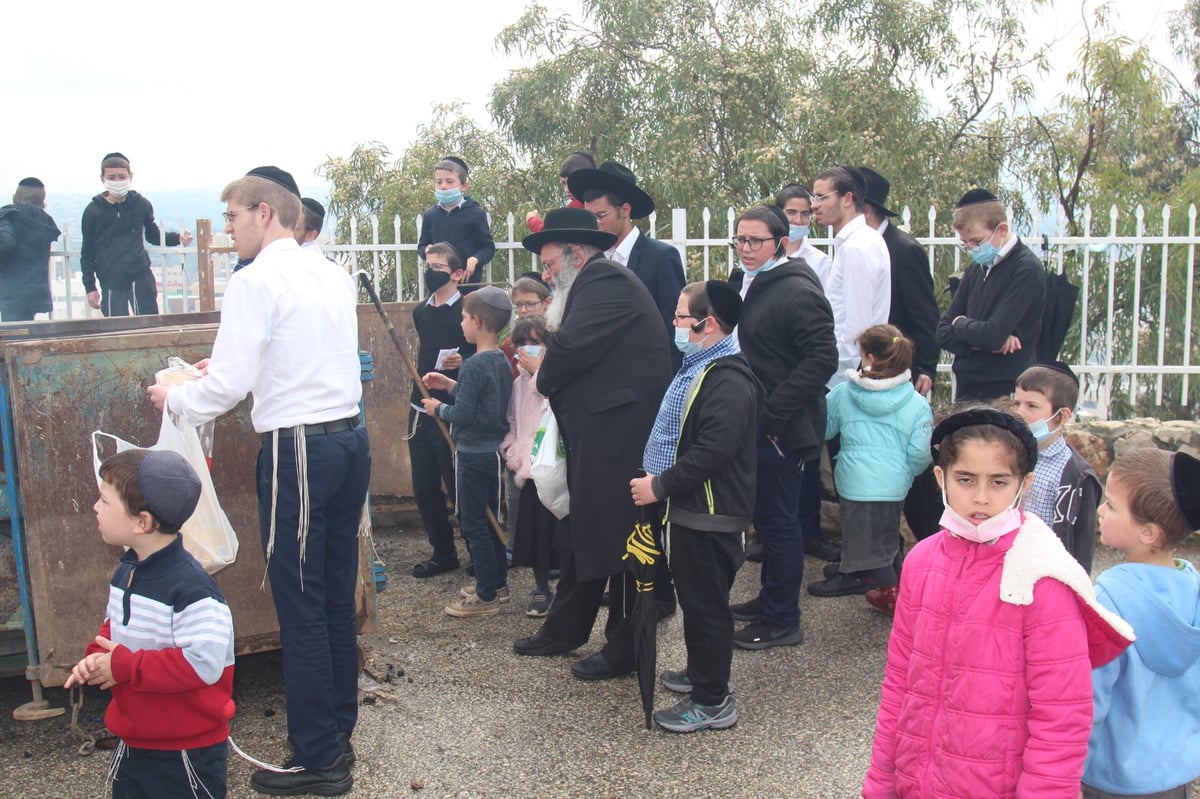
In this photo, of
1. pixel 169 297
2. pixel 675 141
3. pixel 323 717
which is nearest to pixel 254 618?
pixel 323 717

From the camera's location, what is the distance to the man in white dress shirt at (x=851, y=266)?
591 cm

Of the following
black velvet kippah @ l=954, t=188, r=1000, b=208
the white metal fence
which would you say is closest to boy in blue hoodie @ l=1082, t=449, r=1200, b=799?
black velvet kippah @ l=954, t=188, r=1000, b=208

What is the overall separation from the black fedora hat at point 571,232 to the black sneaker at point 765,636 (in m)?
1.85

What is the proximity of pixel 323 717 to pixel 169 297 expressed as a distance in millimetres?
6648

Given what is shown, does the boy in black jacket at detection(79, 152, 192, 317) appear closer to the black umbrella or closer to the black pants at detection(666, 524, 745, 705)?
the black umbrella

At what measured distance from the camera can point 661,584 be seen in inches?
207

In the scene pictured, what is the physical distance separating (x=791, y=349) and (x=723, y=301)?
107 centimetres

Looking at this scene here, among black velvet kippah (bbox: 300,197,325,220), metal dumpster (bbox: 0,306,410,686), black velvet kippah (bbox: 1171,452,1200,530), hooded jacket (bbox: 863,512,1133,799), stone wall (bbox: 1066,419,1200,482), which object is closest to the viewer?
hooded jacket (bbox: 863,512,1133,799)

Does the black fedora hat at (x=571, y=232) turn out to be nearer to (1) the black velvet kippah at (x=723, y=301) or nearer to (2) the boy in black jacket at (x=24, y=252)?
(1) the black velvet kippah at (x=723, y=301)

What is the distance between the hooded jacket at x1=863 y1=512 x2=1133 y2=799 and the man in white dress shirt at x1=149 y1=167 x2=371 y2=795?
2.01 metres

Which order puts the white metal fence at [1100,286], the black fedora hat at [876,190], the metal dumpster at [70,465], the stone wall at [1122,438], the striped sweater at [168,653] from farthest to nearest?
the white metal fence at [1100,286] < the stone wall at [1122,438] < the black fedora hat at [876,190] < the metal dumpster at [70,465] < the striped sweater at [168,653]

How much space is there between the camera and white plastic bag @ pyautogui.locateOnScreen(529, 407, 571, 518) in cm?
492

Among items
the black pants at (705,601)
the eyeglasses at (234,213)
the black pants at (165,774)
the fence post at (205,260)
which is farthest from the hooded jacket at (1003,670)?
the fence post at (205,260)

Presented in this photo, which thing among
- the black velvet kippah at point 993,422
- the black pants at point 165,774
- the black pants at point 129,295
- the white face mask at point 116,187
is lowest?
the black pants at point 165,774
